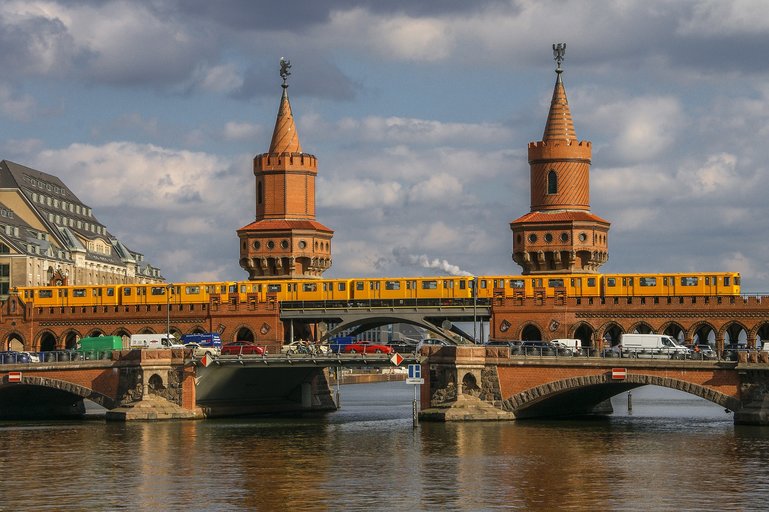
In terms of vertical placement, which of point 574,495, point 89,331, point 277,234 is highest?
point 277,234

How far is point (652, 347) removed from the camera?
108688 mm

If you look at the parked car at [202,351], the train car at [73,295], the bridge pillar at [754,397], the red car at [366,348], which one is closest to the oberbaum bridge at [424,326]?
the bridge pillar at [754,397]

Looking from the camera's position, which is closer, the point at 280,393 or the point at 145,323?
the point at 280,393

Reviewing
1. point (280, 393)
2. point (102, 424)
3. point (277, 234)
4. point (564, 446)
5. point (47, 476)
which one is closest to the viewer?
point (47, 476)

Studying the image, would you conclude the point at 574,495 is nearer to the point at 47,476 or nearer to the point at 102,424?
the point at 47,476

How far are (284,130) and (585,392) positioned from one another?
181 feet

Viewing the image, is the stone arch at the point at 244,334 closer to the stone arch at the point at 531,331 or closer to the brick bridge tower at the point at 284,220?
the brick bridge tower at the point at 284,220

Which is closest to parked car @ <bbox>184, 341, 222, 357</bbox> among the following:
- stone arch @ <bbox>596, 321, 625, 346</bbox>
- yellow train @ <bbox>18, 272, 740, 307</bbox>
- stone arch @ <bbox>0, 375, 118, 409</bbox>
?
stone arch @ <bbox>0, 375, 118, 409</bbox>

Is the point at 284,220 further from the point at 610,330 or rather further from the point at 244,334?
the point at 610,330

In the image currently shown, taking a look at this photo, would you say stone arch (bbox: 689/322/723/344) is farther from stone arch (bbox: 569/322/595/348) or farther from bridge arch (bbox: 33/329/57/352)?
bridge arch (bbox: 33/329/57/352)

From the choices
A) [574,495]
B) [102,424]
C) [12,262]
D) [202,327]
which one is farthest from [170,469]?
[12,262]

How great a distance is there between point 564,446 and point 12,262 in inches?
4660

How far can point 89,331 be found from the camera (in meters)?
149

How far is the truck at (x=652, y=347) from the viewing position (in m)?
101
